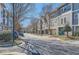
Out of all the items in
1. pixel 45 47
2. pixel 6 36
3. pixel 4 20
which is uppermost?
pixel 4 20

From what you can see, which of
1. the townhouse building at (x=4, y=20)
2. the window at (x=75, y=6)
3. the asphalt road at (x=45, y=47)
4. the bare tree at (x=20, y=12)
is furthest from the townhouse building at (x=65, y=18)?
the townhouse building at (x=4, y=20)

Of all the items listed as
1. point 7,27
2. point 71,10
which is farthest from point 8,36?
point 71,10

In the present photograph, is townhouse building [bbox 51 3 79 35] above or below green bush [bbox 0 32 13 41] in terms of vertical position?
above

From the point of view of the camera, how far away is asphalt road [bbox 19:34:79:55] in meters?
2.56

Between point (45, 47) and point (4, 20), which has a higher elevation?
point (4, 20)

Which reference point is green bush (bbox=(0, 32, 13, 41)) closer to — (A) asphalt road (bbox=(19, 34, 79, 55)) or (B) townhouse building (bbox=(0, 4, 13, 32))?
(B) townhouse building (bbox=(0, 4, 13, 32))

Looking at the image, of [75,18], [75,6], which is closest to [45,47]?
[75,18]

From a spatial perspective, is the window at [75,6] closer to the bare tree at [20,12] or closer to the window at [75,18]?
the window at [75,18]

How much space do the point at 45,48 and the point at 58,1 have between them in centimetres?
57

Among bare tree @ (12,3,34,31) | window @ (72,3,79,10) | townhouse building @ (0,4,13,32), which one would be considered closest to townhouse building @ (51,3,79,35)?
window @ (72,3,79,10)

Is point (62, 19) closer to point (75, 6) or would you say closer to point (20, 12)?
point (75, 6)

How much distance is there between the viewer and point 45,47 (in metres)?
2.59

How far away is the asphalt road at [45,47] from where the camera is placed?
256 centimetres
